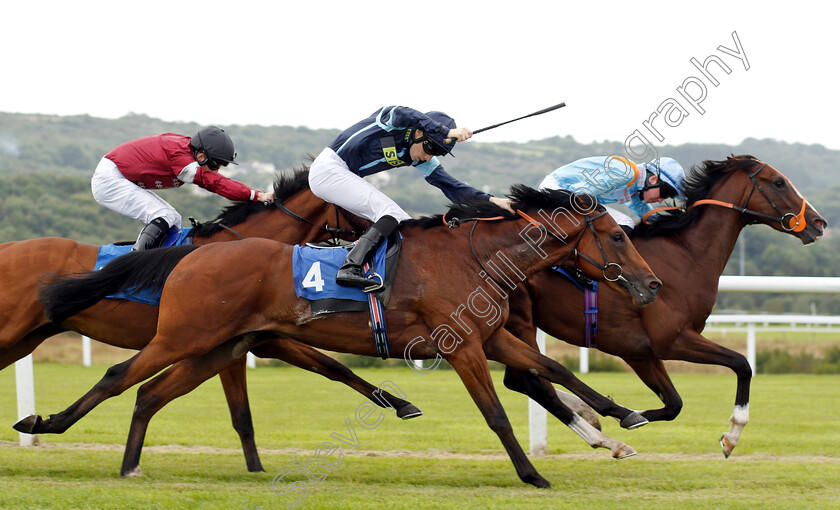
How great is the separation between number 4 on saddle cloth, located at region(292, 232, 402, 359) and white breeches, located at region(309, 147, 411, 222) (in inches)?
14.8

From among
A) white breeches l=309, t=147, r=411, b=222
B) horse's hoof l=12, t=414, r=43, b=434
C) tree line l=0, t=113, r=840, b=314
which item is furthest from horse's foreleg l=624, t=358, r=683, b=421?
tree line l=0, t=113, r=840, b=314

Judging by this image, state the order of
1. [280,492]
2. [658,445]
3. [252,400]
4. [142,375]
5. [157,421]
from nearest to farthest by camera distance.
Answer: [280,492]
[142,375]
[658,445]
[157,421]
[252,400]

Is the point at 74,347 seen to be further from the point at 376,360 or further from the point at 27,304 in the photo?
the point at 27,304

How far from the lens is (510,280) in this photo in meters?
4.76

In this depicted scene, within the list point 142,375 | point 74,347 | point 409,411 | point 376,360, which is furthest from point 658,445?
point 74,347

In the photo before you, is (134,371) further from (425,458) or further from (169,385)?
(425,458)

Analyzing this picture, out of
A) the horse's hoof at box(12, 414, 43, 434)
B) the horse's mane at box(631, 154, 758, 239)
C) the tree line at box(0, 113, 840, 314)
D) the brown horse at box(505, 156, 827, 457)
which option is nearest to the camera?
the horse's hoof at box(12, 414, 43, 434)

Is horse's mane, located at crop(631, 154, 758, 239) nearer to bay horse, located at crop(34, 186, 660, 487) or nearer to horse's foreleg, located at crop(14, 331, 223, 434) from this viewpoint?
bay horse, located at crop(34, 186, 660, 487)

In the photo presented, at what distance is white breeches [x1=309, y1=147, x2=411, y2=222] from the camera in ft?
16.0

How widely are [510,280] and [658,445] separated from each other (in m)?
2.38

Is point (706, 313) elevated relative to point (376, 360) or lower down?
elevated

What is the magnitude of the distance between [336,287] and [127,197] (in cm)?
172

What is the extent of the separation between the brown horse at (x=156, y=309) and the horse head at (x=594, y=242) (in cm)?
122

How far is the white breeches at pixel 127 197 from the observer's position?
539 cm
